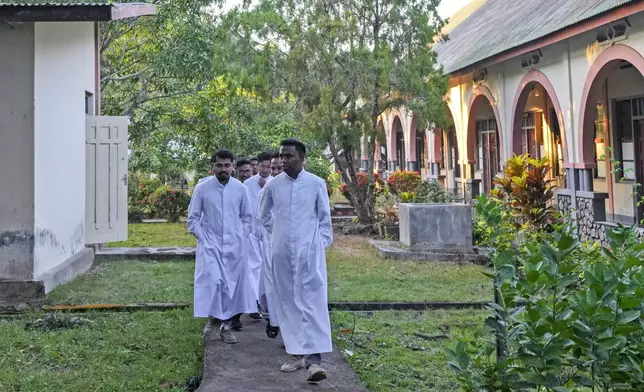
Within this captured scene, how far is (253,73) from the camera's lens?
13.7m

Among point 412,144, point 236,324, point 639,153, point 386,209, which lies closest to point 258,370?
point 236,324

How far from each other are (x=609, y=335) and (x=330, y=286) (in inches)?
255

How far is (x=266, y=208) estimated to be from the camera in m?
5.45

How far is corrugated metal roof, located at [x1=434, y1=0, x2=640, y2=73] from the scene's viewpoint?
1090 centimetres

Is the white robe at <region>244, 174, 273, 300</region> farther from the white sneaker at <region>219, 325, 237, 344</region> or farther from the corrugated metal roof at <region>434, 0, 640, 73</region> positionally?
the corrugated metal roof at <region>434, 0, 640, 73</region>

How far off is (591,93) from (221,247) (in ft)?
25.6

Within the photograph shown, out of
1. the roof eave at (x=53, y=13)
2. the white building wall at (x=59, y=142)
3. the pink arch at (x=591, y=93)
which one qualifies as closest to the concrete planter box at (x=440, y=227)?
the pink arch at (x=591, y=93)

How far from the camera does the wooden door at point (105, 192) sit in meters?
9.81

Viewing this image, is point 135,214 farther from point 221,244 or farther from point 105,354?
point 105,354

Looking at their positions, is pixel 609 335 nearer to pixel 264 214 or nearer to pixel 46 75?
pixel 264 214

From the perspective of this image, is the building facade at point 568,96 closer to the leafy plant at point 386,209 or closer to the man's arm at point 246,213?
the leafy plant at point 386,209

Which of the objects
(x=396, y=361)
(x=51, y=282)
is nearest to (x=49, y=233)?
(x=51, y=282)

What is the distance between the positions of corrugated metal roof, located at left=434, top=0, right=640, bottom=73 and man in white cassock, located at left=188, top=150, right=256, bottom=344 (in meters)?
5.90

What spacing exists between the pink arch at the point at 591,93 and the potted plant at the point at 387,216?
3.73m
